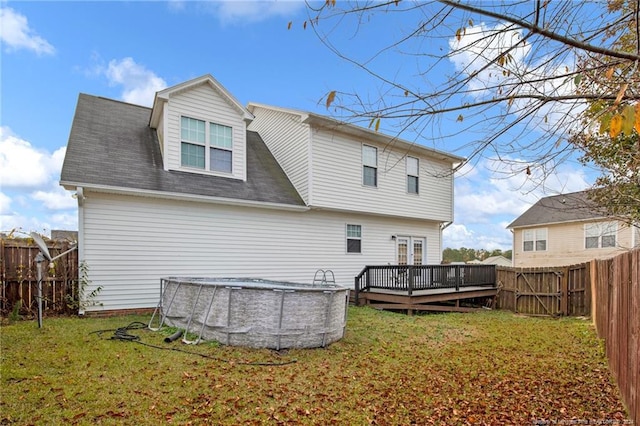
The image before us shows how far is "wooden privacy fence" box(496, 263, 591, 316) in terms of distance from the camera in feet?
37.4

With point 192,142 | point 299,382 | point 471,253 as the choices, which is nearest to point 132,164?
point 192,142

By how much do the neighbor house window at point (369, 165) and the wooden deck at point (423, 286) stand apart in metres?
3.21

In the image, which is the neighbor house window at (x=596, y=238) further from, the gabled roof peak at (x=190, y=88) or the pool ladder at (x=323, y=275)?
the gabled roof peak at (x=190, y=88)

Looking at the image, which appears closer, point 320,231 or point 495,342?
point 495,342

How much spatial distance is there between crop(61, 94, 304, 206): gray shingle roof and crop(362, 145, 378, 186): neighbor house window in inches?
110

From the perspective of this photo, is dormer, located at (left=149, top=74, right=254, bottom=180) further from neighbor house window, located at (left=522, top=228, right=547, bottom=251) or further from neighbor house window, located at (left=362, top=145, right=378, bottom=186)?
neighbor house window, located at (left=522, top=228, right=547, bottom=251)

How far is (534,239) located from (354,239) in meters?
15.2

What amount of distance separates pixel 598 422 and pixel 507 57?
376cm

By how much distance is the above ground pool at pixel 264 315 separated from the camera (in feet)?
20.0

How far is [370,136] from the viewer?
1288 cm

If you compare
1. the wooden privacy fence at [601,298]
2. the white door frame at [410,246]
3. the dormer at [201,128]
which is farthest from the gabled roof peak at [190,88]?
the wooden privacy fence at [601,298]

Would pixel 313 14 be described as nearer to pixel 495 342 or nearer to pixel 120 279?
pixel 495 342

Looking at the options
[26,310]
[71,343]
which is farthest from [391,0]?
[26,310]

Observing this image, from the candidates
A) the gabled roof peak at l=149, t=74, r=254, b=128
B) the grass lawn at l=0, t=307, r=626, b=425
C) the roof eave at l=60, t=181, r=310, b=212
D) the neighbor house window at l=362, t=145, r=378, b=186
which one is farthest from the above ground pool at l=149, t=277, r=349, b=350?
the neighbor house window at l=362, t=145, r=378, b=186
